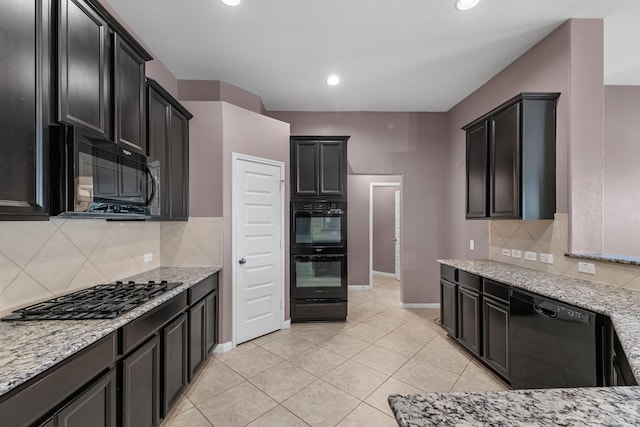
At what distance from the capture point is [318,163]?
12.1 feet

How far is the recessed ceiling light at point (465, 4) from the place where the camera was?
2.05 m

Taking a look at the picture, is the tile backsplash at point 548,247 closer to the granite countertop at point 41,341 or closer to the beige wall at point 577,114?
the beige wall at point 577,114

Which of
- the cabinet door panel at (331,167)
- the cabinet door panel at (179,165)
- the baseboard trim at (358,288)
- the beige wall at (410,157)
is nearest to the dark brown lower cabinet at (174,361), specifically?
the cabinet door panel at (179,165)

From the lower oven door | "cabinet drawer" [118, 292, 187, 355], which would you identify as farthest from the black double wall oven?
"cabinet drawer" [118, 292, 187, 355]

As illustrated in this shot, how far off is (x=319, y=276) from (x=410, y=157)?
7.91 ft

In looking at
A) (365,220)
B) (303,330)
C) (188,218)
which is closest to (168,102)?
(188,218)

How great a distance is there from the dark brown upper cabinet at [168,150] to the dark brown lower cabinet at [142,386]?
104 centimetres

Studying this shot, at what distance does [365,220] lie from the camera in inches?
215

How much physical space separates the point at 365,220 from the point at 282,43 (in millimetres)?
3640

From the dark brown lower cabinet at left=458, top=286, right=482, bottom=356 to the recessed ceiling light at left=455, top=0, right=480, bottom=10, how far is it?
2.51m

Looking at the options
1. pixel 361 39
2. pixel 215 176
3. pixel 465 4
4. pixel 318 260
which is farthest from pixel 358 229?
pixel 465 4

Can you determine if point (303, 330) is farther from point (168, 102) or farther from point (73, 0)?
point (73, 0)

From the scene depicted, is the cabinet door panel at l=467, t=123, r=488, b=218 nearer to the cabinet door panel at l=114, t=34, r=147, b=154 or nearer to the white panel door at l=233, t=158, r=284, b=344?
the white panel door at l=233, t=158, r=284, b=344

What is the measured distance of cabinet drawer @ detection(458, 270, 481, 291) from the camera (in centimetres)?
261
